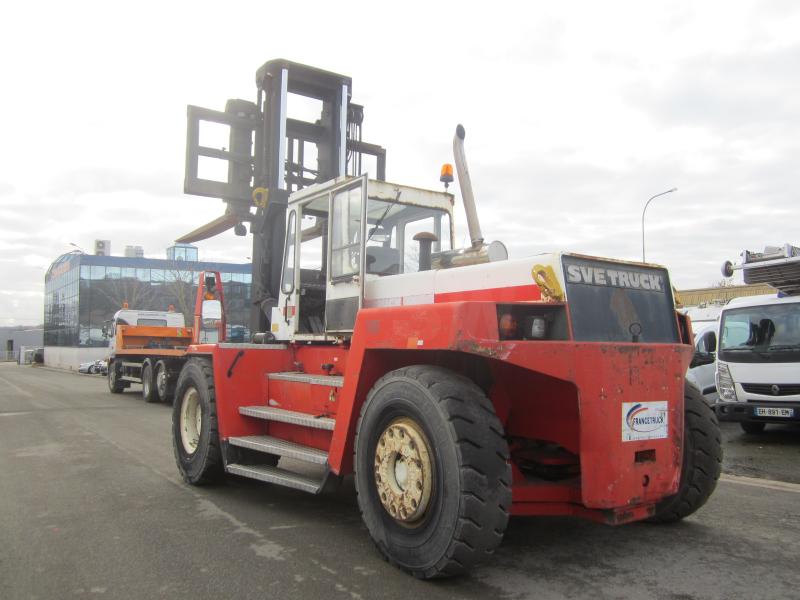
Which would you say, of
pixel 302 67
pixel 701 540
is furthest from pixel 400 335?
pixel 302 67

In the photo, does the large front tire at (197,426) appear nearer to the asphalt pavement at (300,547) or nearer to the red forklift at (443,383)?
the red forklift at (443,383)

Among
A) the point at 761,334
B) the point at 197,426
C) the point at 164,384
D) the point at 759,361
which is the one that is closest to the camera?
the point at 197,426

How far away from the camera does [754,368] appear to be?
1004cm

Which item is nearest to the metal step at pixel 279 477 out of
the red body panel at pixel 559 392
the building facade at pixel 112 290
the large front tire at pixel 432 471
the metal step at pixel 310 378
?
the red body panel at pixel 559 392

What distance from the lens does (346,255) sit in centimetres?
536

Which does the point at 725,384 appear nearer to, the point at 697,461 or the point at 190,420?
the point at 697,461

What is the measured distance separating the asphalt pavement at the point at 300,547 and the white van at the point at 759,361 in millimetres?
2983

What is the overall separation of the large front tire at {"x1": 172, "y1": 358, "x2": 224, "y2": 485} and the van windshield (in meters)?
8.18

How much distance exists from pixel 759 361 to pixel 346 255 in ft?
25.0

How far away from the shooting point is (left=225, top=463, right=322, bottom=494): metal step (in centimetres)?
455

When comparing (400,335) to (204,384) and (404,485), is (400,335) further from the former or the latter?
(204,384)

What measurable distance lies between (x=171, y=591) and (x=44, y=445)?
645 centimetres

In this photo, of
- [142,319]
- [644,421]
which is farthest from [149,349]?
[644,421]

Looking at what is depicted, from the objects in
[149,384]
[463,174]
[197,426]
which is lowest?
[149,384]
